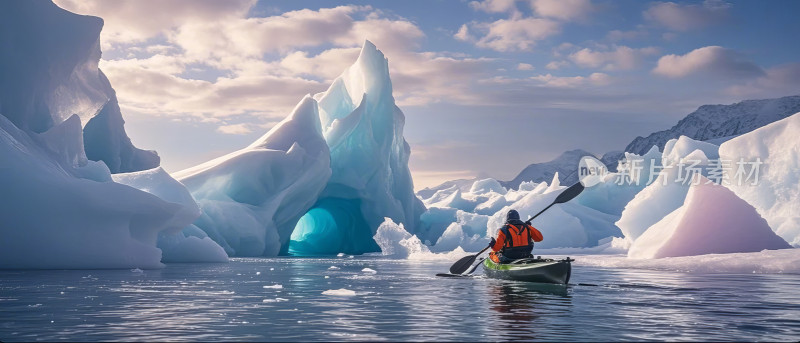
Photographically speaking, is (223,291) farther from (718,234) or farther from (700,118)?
(700,118)

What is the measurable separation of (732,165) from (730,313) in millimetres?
17712

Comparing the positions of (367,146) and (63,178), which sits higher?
(367,146)

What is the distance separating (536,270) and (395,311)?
4.86m

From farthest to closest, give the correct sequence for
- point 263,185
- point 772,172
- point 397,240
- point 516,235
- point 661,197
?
1. point 397,240
2. point 263,185
3. point 661,197
4. point 772,172
5. point 516,235

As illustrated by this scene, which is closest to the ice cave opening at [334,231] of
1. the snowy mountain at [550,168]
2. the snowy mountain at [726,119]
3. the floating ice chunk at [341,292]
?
the floating ice chunk at [341,292]

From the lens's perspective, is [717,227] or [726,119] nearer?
[717,227]

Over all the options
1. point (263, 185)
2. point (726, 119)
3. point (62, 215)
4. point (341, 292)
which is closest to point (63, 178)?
point (62, 215)

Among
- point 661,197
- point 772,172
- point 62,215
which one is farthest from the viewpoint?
point 661,197

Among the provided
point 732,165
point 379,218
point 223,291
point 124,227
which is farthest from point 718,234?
point 379,218

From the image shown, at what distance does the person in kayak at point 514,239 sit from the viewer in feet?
45.5

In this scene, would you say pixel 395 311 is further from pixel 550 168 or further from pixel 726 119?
pixel 550 168

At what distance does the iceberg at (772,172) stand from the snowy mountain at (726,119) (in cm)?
8081

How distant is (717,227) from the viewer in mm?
19922

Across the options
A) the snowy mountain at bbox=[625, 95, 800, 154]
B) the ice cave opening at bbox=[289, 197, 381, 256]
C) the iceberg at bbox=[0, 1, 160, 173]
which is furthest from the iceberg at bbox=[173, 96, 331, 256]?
the snowy mountain at bbox=[625, 95, 800, 154]
